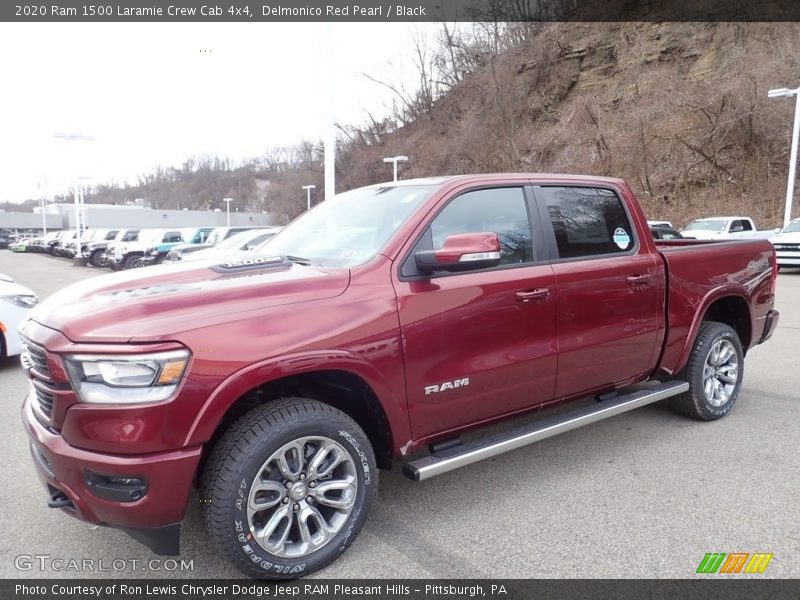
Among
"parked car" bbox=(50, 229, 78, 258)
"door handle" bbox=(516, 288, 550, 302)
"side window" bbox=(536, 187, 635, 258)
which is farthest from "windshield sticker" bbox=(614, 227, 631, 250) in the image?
"parked car" bbox=(50, 229, 78, 258)

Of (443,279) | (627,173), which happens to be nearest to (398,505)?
(443,279)

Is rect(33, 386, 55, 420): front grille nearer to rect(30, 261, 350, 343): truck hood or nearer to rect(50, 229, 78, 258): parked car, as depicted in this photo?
rect(30, 261, 350, 343): truck hood

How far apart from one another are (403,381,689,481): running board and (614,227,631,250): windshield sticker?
1095 millimetres

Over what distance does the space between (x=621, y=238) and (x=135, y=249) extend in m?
21.2

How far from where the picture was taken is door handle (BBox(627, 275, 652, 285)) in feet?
13.2

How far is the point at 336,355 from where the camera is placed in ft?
8.86

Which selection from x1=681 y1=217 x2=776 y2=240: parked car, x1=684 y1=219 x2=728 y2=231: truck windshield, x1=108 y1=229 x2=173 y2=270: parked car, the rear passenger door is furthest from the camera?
x1=108 y1=229 x2=173 y2=270: parked car

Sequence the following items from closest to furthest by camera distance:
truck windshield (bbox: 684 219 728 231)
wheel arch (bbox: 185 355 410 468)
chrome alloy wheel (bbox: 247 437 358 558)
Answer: wheel arch (bbox: 185 355 410 468)
chrome alloy wheel (bbox: 247 437 358 558)
truck windshield (bbox: 684 219 728 231)

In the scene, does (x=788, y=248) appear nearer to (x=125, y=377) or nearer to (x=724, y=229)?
(x=724, y=229)

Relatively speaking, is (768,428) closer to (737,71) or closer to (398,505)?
(398,505)

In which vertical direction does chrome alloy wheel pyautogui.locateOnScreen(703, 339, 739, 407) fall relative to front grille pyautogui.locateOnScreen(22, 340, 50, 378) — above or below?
below

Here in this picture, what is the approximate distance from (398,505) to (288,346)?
57.2 inches

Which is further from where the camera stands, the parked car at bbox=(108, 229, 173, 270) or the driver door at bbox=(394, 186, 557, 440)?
the parked car at bbox=(108, 229, 173, 270)

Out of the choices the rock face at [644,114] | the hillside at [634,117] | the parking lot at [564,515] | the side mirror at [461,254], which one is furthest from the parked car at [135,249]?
the rock face at [644,114]
